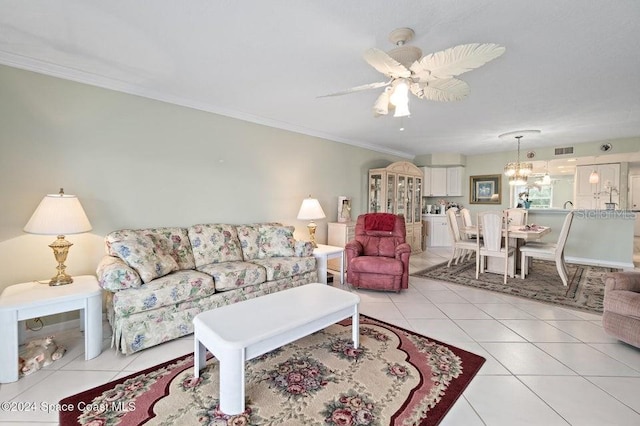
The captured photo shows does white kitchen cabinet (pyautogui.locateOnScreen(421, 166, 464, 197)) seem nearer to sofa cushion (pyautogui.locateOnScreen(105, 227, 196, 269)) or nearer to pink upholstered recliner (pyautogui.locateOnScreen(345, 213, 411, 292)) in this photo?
pink upholstered recliner (pyautogui.locateOnScreen(345, 213, 411, 292))

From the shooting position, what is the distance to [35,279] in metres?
2.46

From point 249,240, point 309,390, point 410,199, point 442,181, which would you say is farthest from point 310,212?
point 442,181

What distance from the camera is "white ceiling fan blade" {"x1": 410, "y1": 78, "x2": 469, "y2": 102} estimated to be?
1.91 m

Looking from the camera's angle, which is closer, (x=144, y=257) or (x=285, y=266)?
(x=144, y=257)

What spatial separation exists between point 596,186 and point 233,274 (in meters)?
7.47

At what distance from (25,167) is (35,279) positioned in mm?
960

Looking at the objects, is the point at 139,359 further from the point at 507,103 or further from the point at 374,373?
the point at 507,103

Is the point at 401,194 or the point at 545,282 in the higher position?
the point at 401,194

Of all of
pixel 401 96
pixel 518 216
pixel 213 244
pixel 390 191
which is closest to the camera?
pixel 401 96

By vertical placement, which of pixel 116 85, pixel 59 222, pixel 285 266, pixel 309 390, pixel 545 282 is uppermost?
pixel 116 85

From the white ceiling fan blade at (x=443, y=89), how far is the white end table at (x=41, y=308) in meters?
2.80

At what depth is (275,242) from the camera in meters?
3.61

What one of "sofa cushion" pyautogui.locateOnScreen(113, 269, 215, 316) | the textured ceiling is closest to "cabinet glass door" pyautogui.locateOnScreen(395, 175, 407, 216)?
the textured ceiling

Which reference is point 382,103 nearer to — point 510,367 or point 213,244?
point 510,367
